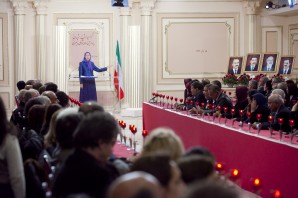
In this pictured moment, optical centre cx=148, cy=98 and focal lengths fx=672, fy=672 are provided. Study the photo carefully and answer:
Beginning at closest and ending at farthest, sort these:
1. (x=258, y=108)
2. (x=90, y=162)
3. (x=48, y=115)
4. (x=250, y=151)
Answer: (x=90, y=162), (x=48, y=115), (x=250, y=151), (x=258, y=108)

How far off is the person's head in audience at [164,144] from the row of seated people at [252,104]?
4016 millimetres

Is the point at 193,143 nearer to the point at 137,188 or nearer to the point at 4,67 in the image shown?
the point at 137,188

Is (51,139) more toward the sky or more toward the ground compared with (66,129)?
more toward the ground

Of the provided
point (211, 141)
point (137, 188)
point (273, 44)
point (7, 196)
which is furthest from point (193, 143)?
point (273, 44)

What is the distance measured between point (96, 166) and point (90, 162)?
60 millimetres

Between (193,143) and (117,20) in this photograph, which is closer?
(193,143)

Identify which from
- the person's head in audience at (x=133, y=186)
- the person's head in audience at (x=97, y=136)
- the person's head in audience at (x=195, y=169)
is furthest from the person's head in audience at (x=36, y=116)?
the person's head in audience at (x=133, y=186)

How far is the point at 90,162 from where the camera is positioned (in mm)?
3100

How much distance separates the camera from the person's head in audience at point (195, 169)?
247cm

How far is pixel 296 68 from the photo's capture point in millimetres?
17359

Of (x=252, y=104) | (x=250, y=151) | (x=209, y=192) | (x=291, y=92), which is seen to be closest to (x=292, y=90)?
(x=291, y=92)

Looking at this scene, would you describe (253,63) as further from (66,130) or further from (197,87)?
(66,130)

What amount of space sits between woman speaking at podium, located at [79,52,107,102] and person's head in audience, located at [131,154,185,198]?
14.8 meters

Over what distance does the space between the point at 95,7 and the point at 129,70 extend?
1960 millimetres
